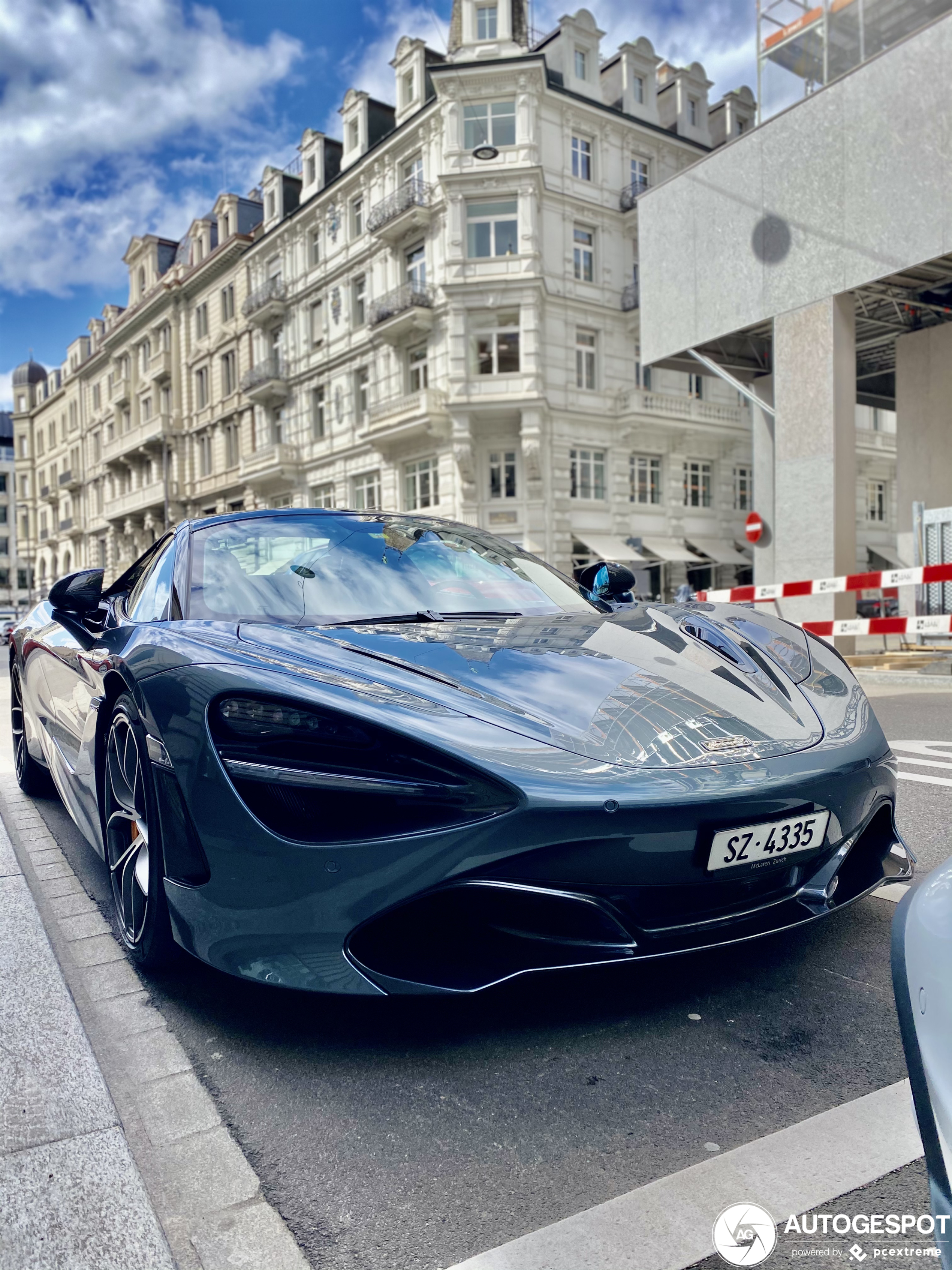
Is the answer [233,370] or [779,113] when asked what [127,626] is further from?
[233,370]

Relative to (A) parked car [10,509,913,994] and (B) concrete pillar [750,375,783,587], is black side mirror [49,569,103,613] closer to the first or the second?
(A) parked car [10,509,913,994]

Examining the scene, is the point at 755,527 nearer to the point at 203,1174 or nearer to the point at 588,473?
the point at 588,473

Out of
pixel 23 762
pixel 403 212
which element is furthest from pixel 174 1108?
pixel 403 212

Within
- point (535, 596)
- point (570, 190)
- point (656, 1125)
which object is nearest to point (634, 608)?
point (535, 596)

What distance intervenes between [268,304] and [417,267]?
8.02 m

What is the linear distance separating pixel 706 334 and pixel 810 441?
2.70 m

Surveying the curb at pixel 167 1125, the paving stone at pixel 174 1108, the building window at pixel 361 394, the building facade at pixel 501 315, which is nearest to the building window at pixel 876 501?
the building facade at pixel 501 315

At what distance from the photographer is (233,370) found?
122ft

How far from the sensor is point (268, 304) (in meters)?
32.5

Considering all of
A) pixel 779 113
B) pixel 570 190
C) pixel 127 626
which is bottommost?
pixel 127 626

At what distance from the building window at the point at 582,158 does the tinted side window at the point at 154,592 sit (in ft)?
85.4

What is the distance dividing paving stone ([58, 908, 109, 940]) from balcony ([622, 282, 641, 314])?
26.4 m

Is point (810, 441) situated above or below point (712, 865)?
above

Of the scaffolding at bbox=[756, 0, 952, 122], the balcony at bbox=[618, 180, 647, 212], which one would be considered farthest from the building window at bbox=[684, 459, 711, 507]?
the scaffolding at bbox=[756, 0, 952, 122]
